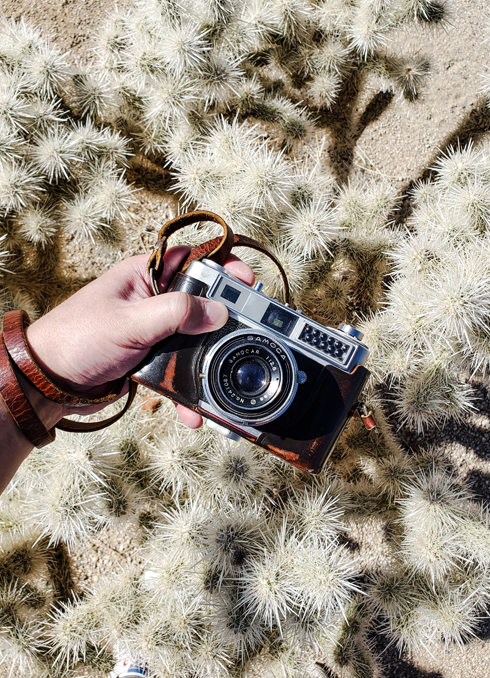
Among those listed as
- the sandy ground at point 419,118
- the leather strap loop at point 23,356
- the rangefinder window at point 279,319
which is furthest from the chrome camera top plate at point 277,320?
the sandy ground at point 419,118

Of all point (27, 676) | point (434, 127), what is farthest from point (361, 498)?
point (434, 127)

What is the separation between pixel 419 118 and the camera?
85.4 inches

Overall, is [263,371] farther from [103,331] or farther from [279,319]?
[103,331]

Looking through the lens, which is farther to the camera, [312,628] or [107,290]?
[312,628]

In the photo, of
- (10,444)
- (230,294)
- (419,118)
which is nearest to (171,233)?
(230,294)

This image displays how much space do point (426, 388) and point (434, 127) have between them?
138 centimetres

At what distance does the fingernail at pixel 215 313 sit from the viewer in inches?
46.7

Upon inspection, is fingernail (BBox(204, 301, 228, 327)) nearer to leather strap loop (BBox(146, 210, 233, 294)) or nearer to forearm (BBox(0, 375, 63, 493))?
leather strap loop (BBox(146, 210, 233, 294))

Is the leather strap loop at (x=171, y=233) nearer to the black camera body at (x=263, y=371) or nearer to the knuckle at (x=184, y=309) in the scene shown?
the black camera body at (x=263, y=371)

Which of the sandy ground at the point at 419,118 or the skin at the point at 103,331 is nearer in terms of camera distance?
the skin at the point at 103,331

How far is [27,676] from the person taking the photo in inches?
70.7

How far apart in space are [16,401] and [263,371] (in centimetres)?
68

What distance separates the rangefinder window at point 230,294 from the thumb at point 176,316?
40 millimetres

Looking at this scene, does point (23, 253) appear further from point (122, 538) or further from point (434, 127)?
point (434, 127)
